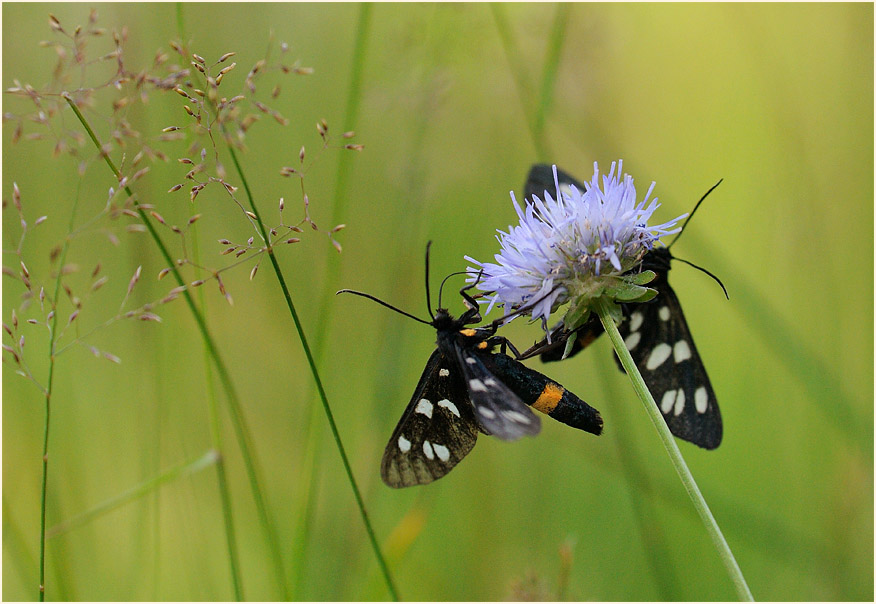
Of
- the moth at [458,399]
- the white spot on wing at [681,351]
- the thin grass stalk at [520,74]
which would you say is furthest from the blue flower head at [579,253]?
the thin grass stalk at [520,74]

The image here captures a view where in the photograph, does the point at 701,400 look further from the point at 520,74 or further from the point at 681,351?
the point at 520,74

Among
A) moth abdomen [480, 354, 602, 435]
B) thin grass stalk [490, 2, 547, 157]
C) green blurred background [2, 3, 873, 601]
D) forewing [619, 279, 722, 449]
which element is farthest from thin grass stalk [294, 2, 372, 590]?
forewing [619, 279, 722, 449]

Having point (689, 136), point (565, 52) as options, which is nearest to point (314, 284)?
point (565, 52)

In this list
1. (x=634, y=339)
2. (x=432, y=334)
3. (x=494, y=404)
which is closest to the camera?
(x=494, y=404)

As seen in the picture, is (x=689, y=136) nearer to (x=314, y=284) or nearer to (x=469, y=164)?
(x=469, y=164)

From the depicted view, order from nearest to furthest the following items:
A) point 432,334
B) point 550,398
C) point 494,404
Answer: point 494,404 < point 550,398 < point 432,334

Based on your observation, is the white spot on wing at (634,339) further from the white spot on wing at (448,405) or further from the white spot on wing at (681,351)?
the white spot on wing at (448,405)

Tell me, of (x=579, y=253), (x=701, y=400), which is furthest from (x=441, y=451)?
(x=701, y=400)

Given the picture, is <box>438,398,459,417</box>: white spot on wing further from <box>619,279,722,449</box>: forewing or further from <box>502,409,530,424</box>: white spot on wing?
<box>619,279,722,449</box>: forewing
